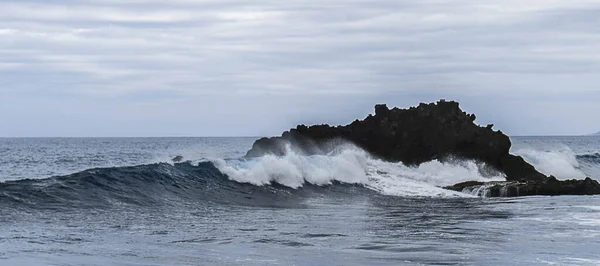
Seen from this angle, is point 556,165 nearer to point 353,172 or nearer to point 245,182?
point 353,172

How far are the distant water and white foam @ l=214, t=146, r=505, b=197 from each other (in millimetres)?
86

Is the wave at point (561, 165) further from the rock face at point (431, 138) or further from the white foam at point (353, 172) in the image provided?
the white foam at point (353, 172)

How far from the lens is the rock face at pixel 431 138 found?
40156 millimetres

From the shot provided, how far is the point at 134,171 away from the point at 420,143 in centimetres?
1700

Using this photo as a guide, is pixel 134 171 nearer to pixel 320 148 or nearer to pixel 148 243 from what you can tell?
pixel 148 243

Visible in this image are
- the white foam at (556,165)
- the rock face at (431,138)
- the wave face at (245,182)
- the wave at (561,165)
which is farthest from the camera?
the wave at (561,165)

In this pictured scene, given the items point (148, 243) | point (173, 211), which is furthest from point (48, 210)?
point (148, 243)

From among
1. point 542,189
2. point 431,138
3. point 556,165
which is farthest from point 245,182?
point 556,165

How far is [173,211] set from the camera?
23.7 meters

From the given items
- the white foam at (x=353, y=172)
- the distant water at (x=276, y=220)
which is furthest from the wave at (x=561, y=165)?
the distant water at (x=276, y=220)

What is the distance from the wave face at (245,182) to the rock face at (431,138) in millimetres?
787

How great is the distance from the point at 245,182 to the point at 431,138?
1256cm

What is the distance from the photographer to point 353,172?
37219 millimetres

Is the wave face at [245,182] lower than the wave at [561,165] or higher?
lower
